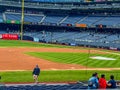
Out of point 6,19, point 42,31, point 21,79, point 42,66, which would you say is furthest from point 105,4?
point 21,79

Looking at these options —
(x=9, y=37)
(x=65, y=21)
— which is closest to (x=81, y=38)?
(x=65, y=21)

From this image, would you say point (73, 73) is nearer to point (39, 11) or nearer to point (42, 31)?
point (42, 31)

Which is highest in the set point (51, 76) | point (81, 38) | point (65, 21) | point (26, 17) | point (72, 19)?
point (26, 17)

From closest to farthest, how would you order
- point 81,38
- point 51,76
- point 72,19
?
point 51,76, point 81,38, point 72,19

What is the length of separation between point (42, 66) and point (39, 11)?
255 feet

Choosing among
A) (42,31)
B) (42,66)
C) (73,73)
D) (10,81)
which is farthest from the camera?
(42,31)

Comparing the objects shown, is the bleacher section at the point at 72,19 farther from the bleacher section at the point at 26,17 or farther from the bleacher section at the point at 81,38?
the bleacher section at the point at 81,38

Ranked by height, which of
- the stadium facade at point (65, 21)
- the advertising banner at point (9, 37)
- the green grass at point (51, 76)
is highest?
the stadium facade at point (65, 21)

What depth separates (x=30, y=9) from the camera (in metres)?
114

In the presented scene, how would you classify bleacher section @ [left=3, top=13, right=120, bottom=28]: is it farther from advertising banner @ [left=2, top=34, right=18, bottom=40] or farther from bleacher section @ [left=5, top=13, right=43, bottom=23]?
advertising banner @ [left=2, top=34, right=18, bottom=40]

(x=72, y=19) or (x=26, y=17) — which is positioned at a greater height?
(x=26, y=17)

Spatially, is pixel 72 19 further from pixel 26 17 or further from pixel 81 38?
pixel 81 38

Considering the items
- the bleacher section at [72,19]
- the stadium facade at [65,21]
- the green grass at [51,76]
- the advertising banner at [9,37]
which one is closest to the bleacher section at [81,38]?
the stadium facade at [65,21]

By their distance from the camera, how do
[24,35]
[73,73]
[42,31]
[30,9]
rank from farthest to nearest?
[30,9], [42,31], [24,35], [73,73]
